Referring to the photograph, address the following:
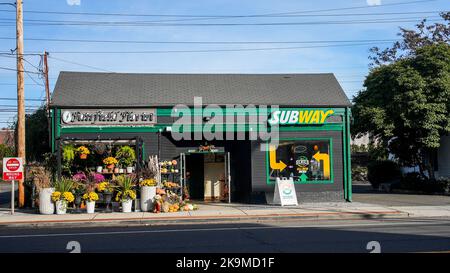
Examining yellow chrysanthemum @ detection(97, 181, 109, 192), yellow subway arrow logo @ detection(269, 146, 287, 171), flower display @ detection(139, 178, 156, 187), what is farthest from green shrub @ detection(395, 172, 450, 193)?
yellow chrysanthemum @ detection(97, 181, 109, 192)

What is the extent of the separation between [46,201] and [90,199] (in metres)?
1.56

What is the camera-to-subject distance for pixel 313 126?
22.1 m

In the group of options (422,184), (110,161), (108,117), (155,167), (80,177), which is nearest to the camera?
(80,177)

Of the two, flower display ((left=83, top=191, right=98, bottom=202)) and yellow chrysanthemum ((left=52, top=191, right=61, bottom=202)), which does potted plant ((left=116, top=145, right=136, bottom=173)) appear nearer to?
flower display ((left=83, top=191, right=98, bottom=202))

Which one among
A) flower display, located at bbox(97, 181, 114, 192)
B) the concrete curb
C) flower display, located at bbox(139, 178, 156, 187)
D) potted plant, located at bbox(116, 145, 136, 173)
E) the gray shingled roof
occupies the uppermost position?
the gray shingled roof

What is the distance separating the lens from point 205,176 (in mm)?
24656

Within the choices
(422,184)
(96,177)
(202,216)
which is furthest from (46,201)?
(422,184)

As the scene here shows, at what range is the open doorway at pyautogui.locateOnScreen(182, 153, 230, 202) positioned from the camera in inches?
963

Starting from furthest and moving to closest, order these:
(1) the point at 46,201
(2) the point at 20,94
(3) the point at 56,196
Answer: (2) the point at 20,94 < (1) the point at 46,201 < (3) the point at 56,196

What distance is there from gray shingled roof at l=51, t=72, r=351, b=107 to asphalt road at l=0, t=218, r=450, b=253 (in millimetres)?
7599

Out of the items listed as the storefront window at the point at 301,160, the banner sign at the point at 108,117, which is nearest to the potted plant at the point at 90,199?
the banner sign at the point at 108,117

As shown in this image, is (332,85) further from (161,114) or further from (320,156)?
(161,114)

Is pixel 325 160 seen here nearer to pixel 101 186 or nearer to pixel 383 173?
pixel 101 186
